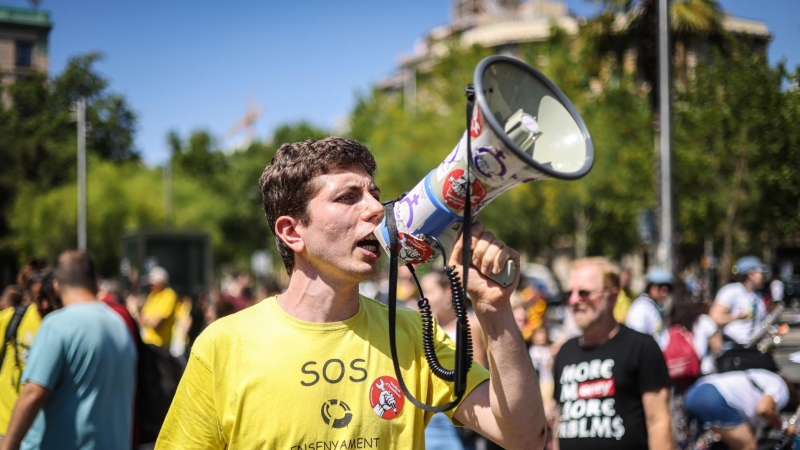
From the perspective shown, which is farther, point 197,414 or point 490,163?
point 197,414

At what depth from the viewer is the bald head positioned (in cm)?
466

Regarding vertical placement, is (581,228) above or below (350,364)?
above

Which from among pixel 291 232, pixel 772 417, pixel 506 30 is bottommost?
pixel 772 417

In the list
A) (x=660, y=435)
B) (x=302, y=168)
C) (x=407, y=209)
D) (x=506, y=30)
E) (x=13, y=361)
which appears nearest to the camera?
(x=407, y=209)

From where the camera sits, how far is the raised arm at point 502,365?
2020mm

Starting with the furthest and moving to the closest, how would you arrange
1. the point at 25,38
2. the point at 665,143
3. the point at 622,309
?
the point at 25,38, the point at 665,143, the point at 622,309

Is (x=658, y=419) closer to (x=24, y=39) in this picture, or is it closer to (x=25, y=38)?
(x=24, y=39)

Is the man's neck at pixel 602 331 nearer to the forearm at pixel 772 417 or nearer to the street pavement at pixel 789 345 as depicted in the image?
the forearm at pixel 772 417

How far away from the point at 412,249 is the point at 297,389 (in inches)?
22.2

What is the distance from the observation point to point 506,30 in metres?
64.4

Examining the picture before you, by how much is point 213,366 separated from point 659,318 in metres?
6.49

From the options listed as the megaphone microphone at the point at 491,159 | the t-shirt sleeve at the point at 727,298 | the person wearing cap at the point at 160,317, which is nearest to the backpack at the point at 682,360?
the t-shirt sleeve at the point at 727,298

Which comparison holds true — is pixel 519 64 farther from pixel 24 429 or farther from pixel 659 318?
pixel 659 318

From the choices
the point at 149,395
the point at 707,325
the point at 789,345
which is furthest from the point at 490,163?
the point at 707,325
